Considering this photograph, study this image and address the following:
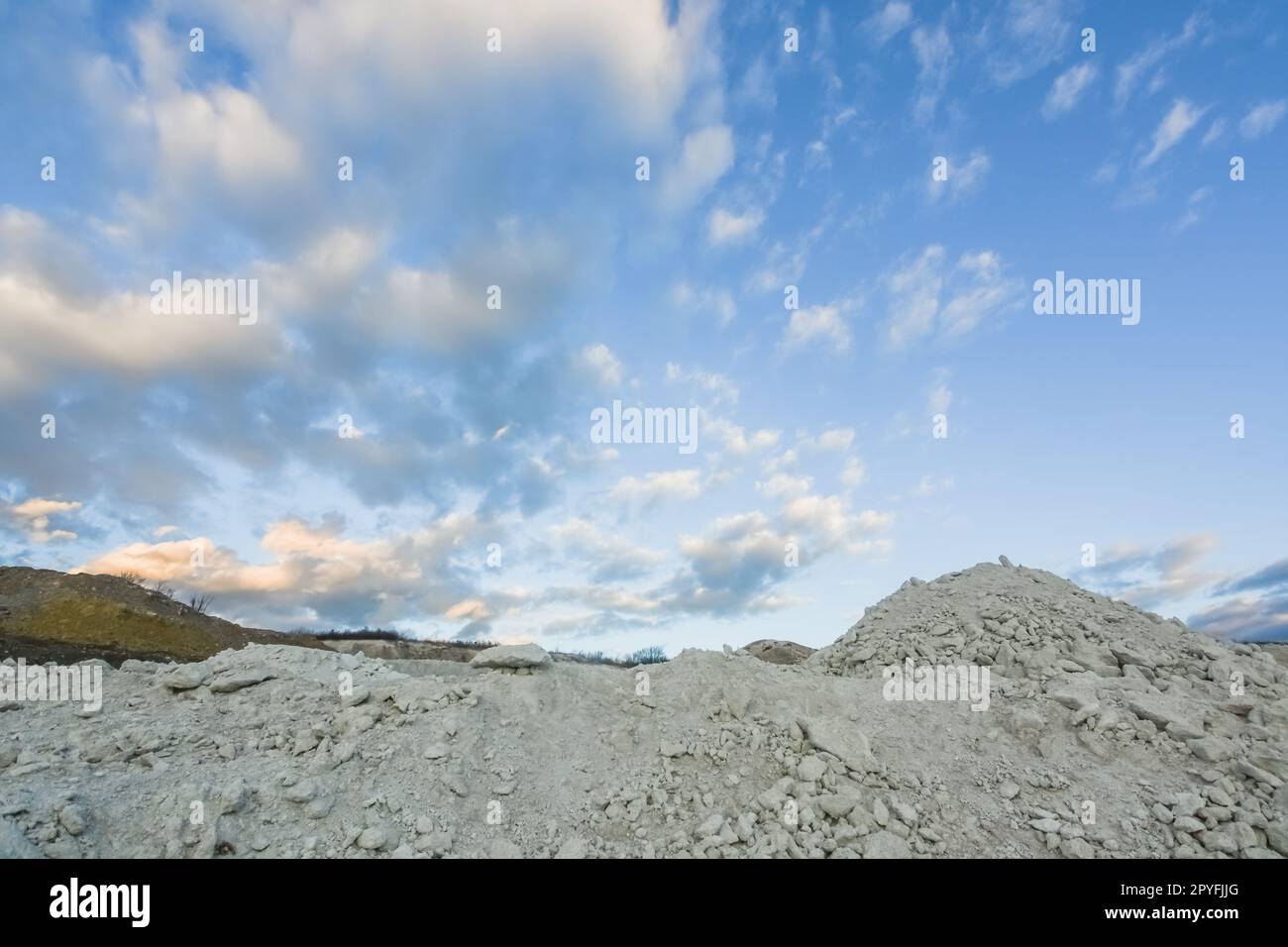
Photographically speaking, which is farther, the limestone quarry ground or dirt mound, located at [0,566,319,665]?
dirt mound, located at [0,566,319,665]

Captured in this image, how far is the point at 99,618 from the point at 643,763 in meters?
34.6

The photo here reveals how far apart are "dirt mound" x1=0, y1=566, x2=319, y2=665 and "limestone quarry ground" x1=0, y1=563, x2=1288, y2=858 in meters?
22.9

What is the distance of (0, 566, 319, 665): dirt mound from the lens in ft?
104

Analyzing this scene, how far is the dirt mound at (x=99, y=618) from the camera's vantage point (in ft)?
104

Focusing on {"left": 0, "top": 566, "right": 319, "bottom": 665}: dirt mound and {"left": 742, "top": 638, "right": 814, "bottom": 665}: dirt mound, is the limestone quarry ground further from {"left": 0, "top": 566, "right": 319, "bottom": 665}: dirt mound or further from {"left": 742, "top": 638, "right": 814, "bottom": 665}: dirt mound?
{"left": 0, "top": 566, "right": 319, "bottom": 665}: dirt mound

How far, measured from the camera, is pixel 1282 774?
10.8 m

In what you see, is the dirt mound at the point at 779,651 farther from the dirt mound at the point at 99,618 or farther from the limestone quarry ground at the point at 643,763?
the dirt mound at the point at 99,618

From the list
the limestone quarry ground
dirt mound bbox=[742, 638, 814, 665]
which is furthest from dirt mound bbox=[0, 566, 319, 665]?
dirt mound bbox=[742, 638, 814, 665]

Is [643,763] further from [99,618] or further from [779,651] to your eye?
[99,618]

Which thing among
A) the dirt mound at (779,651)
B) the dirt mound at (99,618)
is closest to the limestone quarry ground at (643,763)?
the dirt mound at (779,651)

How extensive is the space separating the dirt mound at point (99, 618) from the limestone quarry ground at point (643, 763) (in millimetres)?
22874
